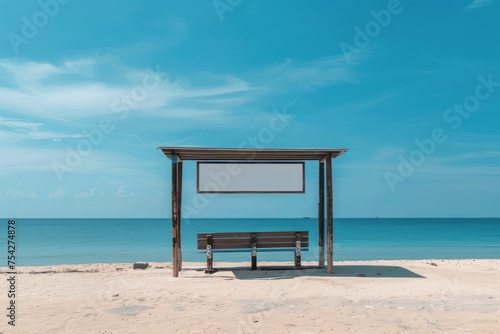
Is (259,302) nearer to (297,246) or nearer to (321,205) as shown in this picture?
(297,246)

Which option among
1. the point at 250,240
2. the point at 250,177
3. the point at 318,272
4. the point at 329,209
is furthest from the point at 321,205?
the point at 250,240

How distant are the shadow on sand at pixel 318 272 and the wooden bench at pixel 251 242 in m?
0.40

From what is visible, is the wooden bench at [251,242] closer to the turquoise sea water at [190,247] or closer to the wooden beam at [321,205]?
the wooden beam at [321,205]

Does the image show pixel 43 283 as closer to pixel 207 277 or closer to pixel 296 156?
pixel 207 277

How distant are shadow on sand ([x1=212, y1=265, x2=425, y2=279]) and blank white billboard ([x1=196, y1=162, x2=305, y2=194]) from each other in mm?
2068

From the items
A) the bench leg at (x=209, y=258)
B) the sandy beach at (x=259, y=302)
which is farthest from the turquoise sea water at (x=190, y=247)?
the sandy beach at (x=259, y=302)

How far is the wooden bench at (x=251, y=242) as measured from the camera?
12.0m

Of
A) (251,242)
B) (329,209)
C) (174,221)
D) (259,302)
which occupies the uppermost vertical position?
(329,209)

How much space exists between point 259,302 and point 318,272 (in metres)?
4.11

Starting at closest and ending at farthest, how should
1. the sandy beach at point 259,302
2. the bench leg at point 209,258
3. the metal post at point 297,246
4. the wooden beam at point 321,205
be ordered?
1. the sandy beach at point 259,302
2. the bench leg at point 209,258
3. the metal post at point 297,246
4. the wooden beam at point 321,205

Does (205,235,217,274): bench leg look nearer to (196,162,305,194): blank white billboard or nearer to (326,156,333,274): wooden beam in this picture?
(196,162,305,194): blank white billboard

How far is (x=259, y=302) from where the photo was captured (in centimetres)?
802

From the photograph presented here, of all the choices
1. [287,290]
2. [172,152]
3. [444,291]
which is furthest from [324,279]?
[172,152]

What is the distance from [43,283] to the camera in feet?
33.9
